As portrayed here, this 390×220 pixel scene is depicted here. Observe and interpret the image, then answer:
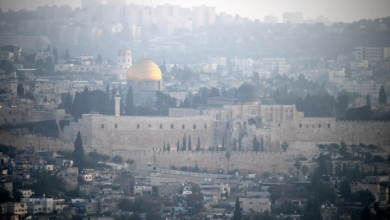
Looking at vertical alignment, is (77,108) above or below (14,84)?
below

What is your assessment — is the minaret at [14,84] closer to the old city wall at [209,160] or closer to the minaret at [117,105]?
the minaret at [117,105]

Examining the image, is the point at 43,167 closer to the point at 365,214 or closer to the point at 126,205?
the point at 126,205

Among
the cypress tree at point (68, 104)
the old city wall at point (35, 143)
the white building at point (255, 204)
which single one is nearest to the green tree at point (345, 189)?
the white building at point (255, 204)

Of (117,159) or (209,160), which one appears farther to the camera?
(117,159)

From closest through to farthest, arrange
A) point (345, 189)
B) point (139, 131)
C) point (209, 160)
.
Result: 1. point (345, 189)
2. point (209, 160)
3. point (139, 131)

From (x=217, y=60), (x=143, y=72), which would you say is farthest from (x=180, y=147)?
(x=217, y=60)

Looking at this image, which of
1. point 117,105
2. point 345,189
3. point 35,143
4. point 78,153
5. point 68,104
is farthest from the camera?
point 68,104

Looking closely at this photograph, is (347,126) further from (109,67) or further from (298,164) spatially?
(109,67)

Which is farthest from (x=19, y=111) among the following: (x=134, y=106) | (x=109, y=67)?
(x=109, y=67)
